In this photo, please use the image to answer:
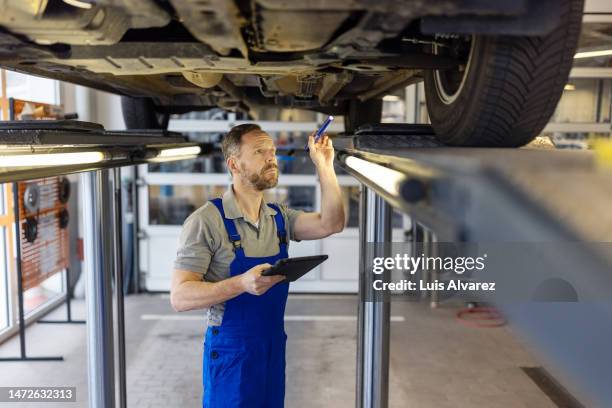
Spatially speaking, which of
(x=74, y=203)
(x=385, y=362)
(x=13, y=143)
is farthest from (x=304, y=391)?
(x=74, y=203)

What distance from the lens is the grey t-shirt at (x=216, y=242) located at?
2.04 meters

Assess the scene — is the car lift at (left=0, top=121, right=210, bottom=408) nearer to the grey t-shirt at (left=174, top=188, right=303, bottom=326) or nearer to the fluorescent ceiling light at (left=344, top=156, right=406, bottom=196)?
the grey t-shirt at (left=174, top=188, right=303, bottom=326)

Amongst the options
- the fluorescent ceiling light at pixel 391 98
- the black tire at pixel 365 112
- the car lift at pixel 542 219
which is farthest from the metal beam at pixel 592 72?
the car lift at pixel 542 219

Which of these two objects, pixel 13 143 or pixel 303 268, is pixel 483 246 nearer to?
pixel 303 268

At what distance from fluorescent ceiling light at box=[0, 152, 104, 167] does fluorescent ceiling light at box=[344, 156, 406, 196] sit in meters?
0.81

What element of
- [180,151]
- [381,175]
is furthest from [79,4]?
[180,151]

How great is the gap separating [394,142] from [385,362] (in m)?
1.21

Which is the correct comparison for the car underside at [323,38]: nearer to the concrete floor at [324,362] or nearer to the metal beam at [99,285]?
the metal beam at [99,285]

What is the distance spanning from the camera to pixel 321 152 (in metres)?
2.06

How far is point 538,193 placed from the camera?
2.02 feet

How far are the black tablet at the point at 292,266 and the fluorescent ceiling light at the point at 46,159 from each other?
657 mm

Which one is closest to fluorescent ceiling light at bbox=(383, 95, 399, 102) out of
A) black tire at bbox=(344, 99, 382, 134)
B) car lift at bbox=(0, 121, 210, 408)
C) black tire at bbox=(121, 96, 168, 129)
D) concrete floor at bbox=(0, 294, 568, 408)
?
black tire at bbox=(344, 99, 382, 134)

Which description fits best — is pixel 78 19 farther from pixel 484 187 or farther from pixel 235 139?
pixel 235 139

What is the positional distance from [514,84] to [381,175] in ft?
1.38
